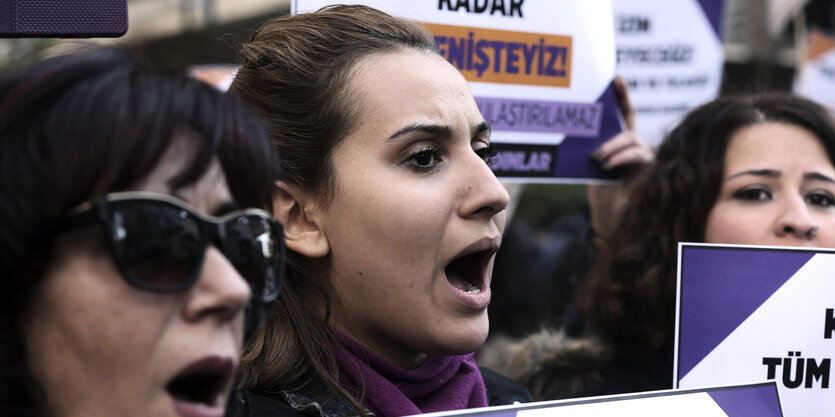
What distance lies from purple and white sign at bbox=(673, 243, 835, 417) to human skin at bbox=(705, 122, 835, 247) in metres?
0.56

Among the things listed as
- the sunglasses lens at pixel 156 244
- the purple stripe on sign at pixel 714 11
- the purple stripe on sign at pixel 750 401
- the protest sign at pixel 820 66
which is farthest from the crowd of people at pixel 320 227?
the protest sign at pixel 820 66

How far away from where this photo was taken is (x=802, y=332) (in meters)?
2.22

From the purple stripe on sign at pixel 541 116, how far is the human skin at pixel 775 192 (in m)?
0.48

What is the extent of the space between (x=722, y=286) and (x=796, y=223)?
0.65m

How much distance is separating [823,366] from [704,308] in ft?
0.99

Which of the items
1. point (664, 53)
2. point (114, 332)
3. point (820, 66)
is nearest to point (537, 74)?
point (664, 53)

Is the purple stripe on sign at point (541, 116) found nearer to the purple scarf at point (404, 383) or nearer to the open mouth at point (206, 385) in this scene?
the purple scarf at point (404, 383)

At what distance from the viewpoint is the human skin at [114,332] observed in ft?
3.89

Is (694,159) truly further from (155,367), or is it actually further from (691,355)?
(155,367)

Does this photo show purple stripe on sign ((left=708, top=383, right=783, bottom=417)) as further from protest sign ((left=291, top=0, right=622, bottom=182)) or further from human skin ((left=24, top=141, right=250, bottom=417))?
protest sign ((left=291, top=0, right=622, bottom=182))

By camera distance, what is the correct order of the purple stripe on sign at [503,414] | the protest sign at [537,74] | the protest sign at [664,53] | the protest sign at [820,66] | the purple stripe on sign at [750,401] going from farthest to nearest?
1. the protest sign at [820,66]
2. the protest sign at [664,53]
3. the protest sign at [537,74]
4. the purple stripe on sign at [750,401]
5. the purple stripe on sign at [503,414]

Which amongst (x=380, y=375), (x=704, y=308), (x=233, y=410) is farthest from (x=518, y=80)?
(x=233, y=410)

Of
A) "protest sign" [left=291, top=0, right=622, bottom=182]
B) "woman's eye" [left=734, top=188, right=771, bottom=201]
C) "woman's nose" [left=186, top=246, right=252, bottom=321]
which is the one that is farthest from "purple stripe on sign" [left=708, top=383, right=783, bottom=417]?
"protest sign" [left=291, top=0, right=622, bottom=182]

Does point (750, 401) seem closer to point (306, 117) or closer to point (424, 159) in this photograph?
point (424, 159)
